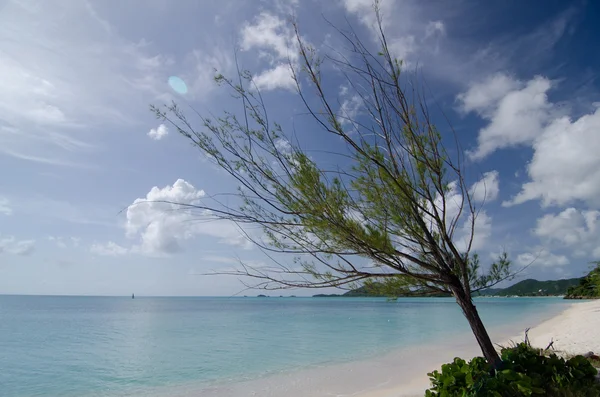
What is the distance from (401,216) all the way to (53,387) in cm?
1692

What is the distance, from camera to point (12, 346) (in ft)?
87.6

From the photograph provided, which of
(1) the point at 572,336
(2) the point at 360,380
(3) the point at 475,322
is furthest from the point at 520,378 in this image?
(1) the point at 572,336

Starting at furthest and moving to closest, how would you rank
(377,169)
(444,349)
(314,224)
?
(444,349)
(377,169)
(314,224)

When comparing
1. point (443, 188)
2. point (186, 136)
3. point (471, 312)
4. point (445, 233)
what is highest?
point (186, 136)

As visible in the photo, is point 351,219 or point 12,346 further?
point 12,346

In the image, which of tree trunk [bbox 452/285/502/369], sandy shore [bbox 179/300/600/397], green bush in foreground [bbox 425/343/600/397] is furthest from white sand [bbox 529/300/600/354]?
tree trunk [bbox 452/285/502/369]

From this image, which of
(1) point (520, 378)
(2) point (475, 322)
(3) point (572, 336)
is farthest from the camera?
(3) point (572, 336)

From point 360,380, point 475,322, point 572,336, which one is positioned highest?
point 475,322

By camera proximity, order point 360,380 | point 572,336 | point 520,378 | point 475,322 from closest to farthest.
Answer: point 520,378
point 475,322
point 360,380
point 572,336

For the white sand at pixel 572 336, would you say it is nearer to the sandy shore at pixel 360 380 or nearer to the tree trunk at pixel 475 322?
the sandy shore at pixel 360 380

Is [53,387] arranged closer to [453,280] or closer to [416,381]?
[416,381]

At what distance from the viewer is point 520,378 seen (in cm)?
440

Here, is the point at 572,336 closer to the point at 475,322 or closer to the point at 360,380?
the point at 360,380

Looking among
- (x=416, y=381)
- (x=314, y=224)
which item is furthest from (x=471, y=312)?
(x=416, y=381)
